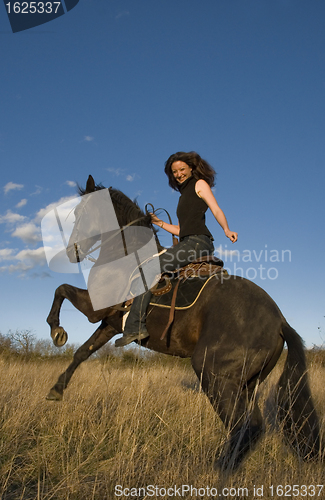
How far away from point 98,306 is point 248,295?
7.04 feet

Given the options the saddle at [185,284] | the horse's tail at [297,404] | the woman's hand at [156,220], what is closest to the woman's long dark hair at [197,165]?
the woman's hand at [156,220]

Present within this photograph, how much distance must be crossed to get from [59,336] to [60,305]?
0.47 meters

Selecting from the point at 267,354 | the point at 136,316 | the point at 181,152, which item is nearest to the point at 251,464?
the point at 267,354

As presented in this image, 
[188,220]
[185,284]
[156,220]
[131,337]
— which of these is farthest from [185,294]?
[156,220]

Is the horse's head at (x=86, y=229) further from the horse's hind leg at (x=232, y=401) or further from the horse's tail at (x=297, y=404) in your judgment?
the horse's tail at (x=297, y=404)

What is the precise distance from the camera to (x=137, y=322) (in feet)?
15.6

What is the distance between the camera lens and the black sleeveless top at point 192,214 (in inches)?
203

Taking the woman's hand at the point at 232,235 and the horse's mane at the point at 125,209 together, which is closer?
the woman's hand at the point at 232,235

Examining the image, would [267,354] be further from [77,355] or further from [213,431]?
[77,355]

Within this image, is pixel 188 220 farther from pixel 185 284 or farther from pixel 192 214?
pixel 185 284

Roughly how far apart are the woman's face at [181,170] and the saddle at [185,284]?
1361 mm

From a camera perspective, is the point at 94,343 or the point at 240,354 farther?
the point at 94,343

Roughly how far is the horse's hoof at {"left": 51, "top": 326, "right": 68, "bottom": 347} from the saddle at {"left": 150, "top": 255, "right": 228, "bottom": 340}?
155 cm

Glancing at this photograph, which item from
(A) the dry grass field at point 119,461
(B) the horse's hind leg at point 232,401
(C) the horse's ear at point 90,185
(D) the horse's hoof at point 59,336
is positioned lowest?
(A) the dry grass field at point 119,461
